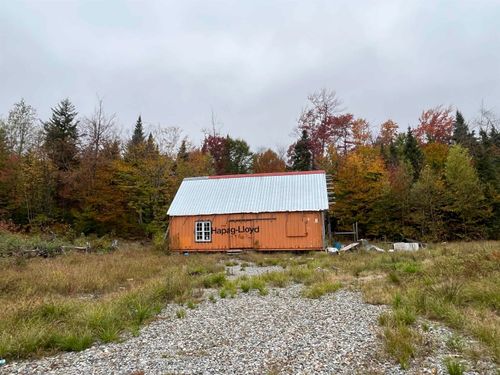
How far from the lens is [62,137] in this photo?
3653cm

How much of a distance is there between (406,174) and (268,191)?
41.5ft

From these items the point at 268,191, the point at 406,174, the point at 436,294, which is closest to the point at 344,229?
the point at 406,174

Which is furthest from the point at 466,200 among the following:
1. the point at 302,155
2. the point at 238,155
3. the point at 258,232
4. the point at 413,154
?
the point at 238,155

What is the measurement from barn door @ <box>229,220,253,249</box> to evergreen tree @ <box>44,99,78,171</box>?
18080 millimetres

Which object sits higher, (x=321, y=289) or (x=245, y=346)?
(x=321, y=289)

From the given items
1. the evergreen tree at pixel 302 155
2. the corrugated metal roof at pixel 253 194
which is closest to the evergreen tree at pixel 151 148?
the corrugated metal roof at pixel 253 194

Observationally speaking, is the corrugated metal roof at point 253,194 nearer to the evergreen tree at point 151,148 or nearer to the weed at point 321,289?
the evergreen tree at point 151,148

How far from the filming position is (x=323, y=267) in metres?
14.4

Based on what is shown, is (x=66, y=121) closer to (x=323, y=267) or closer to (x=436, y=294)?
(x=323, y=267)

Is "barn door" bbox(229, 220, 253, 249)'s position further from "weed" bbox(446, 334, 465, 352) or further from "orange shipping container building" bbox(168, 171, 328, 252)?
"weed" bbox(446, 334, 465, 352)

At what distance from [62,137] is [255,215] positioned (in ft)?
77.2

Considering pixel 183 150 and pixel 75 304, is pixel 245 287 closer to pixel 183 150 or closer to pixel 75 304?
pixel 75 304

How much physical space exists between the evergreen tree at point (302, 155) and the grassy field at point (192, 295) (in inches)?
1068

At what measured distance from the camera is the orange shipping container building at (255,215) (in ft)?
74.2
